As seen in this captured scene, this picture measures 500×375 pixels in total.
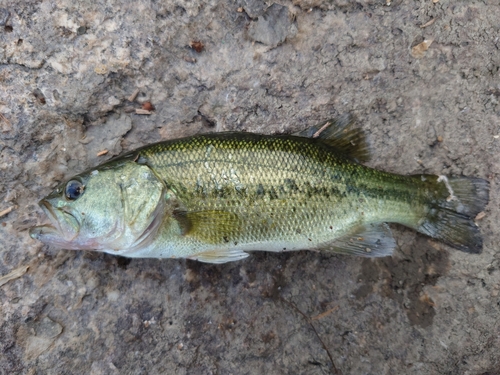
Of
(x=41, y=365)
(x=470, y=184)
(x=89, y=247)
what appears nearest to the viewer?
(x=89, y=247)

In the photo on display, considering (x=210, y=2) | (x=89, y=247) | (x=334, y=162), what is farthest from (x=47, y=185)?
(x=334, y=162)

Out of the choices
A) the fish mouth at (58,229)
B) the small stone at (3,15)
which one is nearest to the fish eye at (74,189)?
the fish mouth at (58,229)

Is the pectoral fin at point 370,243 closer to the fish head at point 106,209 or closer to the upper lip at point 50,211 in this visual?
the fish head at point 106,209

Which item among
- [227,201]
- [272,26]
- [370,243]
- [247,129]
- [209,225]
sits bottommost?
[370,243]

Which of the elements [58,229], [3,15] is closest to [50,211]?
[58,229]

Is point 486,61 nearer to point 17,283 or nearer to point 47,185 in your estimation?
point 47,185

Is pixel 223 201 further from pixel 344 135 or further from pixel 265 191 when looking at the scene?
pixel 344 135
